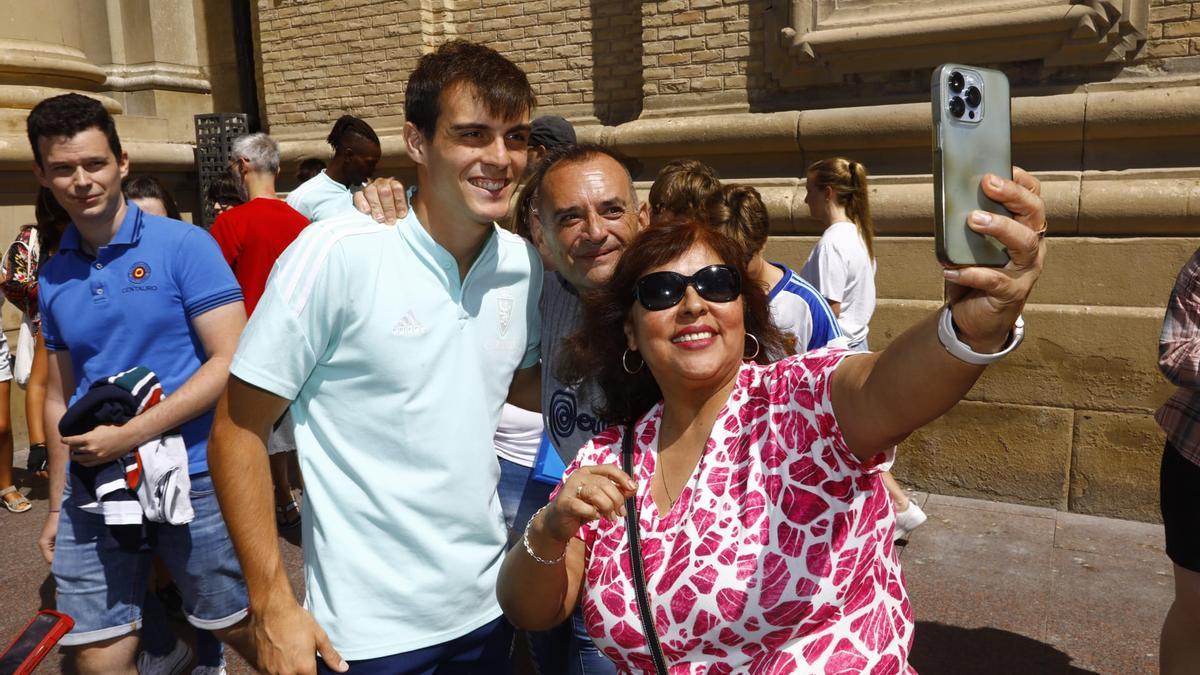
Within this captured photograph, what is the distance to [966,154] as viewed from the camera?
51.6 inches

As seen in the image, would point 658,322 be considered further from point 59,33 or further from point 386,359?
point 59,33

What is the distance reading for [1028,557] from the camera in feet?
15.8

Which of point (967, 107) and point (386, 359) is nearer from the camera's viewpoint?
point (967, 107)

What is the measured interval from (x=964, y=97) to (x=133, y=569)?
2.90 metres

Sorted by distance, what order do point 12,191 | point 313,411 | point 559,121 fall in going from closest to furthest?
point 313,411 → point 559,121 → point 12,191

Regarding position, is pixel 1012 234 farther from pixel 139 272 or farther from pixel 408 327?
pixel 139 272

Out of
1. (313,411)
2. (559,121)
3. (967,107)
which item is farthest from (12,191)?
(967,107)

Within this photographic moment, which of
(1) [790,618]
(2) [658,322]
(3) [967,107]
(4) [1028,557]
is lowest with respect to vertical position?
(4) [1028,557]

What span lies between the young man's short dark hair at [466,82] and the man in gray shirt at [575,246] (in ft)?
1.24

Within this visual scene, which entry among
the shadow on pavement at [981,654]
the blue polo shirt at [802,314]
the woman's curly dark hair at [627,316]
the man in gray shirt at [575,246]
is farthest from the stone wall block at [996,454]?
the woman's curly dark hair at [627,316]

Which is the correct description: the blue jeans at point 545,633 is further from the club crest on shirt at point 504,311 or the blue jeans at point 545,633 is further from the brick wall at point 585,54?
the brick wall at point 585,54

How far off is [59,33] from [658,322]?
8.94 meters

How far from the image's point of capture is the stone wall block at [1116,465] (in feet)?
17.1

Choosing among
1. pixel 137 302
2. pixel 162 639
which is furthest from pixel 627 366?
pixel 162 639
